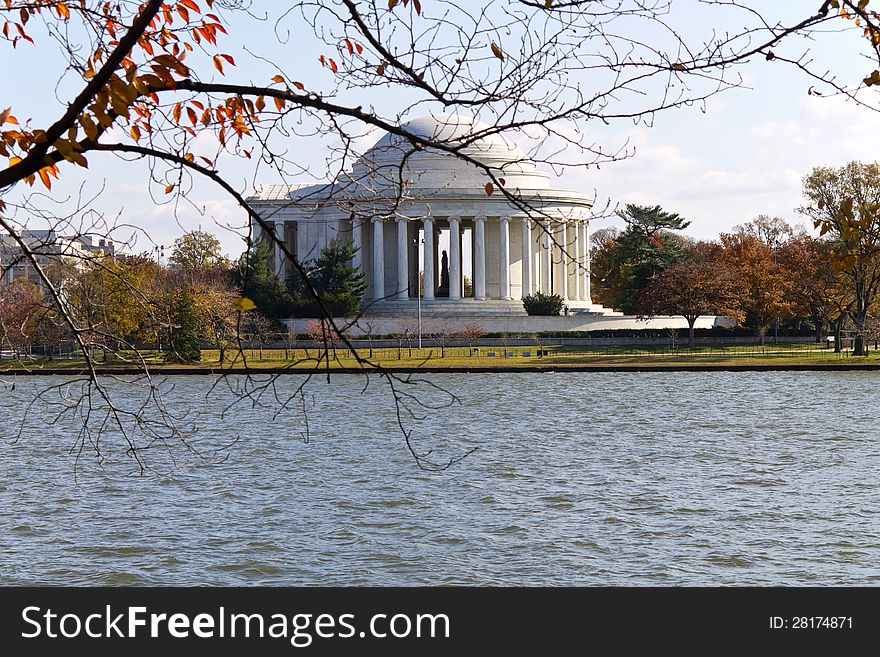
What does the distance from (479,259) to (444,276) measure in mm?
9217

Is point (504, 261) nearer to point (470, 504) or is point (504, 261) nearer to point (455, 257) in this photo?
point (455, 257)

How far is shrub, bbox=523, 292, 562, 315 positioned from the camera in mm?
89312

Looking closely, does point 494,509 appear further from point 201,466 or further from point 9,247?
point 9,247

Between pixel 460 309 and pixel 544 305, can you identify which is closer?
pixel 544 305

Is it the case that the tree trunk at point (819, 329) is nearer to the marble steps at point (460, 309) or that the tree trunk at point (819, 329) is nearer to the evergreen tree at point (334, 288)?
the marble steps at point (460, 309)

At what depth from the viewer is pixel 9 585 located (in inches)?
679

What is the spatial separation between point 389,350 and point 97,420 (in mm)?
34014

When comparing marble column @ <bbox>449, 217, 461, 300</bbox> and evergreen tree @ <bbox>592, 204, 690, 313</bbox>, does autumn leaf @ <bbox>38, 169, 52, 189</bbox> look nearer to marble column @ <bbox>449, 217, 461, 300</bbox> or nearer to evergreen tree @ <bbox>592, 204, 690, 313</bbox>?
evergreen tree @ <bbox>592, 204, 690, 313</bbox>

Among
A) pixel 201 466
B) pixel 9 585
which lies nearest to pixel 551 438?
pixel 201 466

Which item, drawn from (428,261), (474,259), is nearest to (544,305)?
(474,259)

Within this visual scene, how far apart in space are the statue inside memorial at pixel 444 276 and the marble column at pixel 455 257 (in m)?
4.58

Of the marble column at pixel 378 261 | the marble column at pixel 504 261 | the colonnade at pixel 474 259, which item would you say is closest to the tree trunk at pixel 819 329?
the colonnade at pixel 474 259

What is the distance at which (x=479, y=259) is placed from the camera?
9994 centimetres

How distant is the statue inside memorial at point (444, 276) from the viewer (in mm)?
105438
